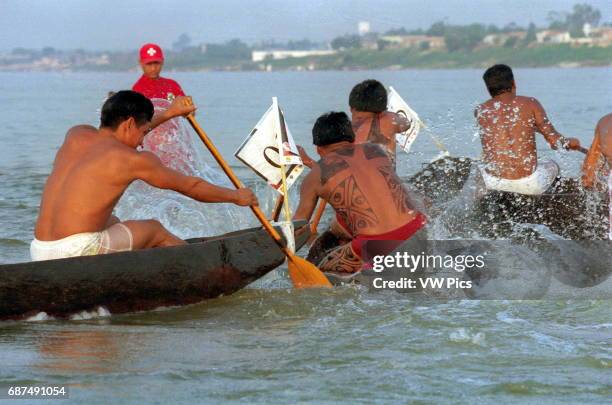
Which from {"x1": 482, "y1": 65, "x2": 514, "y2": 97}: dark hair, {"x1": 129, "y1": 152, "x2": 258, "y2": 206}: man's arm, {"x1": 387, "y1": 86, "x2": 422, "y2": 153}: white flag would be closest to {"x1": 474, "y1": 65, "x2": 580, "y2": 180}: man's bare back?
{"x1": 482, "y1": 65, "x2": 514, "y2": 97}: dark hair

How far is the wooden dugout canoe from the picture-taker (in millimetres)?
7789

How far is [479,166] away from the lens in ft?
35.7

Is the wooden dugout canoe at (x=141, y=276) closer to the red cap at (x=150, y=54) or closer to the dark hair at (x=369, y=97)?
the dark hair at (x=369, y=97)

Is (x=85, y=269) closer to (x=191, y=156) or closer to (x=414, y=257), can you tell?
(x=414, y=257)

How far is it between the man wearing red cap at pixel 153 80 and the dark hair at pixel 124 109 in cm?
391

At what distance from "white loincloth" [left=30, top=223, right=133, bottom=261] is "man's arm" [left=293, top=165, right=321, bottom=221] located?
141 cm

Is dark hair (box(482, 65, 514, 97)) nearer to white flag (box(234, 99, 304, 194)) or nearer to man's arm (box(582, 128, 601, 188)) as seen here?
man's arm (box(582, 128, 601, 188))

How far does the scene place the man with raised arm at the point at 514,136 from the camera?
10.5 meters

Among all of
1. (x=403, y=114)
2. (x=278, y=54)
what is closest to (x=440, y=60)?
(x=278, y=54)

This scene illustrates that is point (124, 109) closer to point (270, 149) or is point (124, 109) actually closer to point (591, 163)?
point (270, 149)

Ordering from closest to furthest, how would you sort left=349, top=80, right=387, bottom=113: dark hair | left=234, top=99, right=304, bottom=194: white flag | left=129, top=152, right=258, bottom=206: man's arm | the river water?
the river water
left=129, top=152, right=258, bottom=206: man's arm
left=234, top=99, right=304, bottom=194: white flag
left=349, top=80, right=387, bottom=113: dark hair

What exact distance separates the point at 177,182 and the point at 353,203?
1328 mm

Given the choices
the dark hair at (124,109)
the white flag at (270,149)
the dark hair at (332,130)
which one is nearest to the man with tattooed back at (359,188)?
the dark hair at (332,130)

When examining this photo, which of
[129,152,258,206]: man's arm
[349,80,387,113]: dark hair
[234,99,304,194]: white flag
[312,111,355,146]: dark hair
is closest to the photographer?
[129,152,258,206]: man's arm
